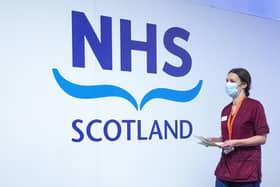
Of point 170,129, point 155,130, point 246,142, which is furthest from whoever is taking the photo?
point 170,129

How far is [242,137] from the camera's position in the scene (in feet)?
9.68

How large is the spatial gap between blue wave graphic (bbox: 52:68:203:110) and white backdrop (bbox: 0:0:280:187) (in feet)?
0.11

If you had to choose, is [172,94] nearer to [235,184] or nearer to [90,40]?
[90,40]

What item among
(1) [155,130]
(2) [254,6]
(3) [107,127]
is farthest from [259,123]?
(2) [254,6]

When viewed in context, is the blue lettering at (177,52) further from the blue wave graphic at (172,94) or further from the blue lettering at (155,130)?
the blue lettering at (155,130)

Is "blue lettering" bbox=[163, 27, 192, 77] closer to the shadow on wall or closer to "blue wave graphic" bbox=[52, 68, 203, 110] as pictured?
"blue wave graphic" bbox=[52, 68, 203, 110]

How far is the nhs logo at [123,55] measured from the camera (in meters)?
3.21

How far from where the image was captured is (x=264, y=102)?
180 inches

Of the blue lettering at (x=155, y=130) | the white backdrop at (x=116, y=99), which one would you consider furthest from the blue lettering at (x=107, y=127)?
the blue lettering at (x=155, y=130)

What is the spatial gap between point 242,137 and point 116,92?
3.28ft

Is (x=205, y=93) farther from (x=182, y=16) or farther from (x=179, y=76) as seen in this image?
(x=182, y=16)

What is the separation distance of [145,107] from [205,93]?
0.70 metres

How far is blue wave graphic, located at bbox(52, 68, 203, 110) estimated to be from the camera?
3159 mm

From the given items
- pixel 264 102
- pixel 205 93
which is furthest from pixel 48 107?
pixel 264 102
